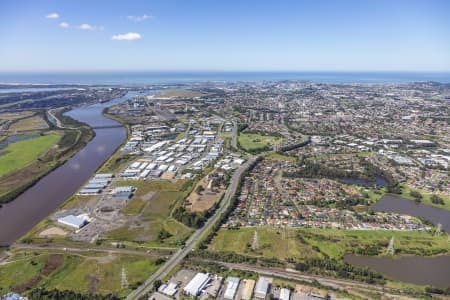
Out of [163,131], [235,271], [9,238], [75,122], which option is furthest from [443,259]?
[75,122]

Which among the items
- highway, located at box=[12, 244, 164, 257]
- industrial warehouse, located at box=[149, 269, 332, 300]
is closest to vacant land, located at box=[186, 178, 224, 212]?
highway, located at box=[12, 244, 164, 257]

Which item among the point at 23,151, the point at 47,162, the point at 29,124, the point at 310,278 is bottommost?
the point at 310,278

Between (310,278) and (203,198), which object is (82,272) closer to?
(203,198)

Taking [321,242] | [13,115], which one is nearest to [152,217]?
[321,242]

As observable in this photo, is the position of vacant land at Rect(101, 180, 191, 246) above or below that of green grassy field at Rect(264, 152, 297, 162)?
below

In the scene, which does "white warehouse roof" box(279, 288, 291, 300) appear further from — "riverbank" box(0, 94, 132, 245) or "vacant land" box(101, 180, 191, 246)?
"riverbank" box(0, 94, 132, 245)

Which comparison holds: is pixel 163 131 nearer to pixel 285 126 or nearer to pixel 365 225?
pixel 285 126

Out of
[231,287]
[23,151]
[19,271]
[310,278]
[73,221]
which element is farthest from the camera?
[23,151]
